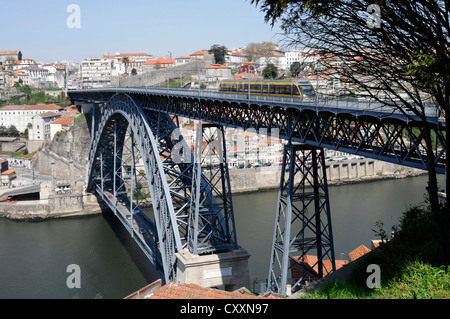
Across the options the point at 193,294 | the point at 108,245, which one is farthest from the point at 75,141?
the point at 193,294

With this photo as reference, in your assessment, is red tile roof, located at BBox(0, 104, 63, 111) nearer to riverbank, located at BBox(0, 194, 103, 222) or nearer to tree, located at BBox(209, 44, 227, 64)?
tree, located at BBox(209, 44, 227, 64)

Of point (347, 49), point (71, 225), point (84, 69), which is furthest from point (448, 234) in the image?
point (84, 69)

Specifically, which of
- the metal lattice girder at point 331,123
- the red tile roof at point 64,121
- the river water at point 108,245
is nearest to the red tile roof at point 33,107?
the red tile roof at point 64,121

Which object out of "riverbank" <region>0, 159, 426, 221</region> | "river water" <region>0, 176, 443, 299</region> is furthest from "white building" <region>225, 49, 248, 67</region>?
"river water" <region>0, 176, 443, 299</region>

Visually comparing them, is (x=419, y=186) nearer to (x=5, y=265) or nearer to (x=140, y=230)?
(x=140, y=230)

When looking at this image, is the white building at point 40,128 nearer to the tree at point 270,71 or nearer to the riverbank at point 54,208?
the riverbank at point 54,208

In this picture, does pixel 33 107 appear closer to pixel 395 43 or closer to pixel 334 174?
pixel 334 174

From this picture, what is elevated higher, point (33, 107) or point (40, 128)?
point (33, 107)
